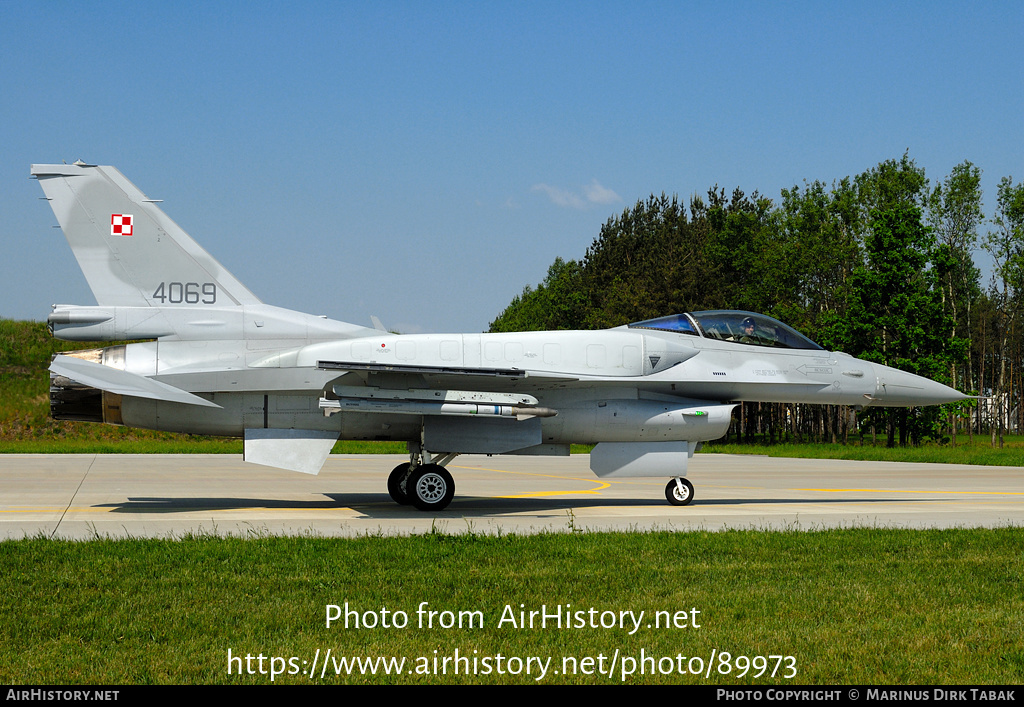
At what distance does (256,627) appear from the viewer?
5.71 m

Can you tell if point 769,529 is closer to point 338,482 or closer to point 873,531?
point 873,531

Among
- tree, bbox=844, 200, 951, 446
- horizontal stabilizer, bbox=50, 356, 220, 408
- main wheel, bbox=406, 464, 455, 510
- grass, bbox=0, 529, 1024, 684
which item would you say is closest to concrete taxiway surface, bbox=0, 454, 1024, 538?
main wheel, bbox=406, 464, 455, 510

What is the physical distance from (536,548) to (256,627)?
3741 mm

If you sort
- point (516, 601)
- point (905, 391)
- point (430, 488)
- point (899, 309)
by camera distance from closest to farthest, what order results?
point (516, 601)
point (430, 488)
point (905, 391)
point (899, 309)

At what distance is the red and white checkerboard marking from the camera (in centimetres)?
1265

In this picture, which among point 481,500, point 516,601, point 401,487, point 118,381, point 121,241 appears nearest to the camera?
point 516,601

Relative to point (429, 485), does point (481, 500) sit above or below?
below

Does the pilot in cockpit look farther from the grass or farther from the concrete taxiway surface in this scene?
the grass

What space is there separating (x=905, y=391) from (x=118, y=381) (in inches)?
483

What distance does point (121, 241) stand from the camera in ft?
41.5

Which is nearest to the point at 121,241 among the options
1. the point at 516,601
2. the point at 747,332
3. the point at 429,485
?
the point at 429,485

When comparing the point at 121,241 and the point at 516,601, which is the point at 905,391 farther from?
the point at 121,241

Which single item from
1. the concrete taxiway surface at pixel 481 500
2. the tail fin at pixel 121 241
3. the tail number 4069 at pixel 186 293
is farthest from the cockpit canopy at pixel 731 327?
the tail fin at pixel 121 241
